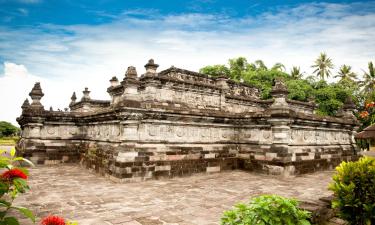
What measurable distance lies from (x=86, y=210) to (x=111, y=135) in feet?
17.0

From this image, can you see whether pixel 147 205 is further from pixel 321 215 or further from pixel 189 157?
pixel 189 157

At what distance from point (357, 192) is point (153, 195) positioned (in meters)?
4.88

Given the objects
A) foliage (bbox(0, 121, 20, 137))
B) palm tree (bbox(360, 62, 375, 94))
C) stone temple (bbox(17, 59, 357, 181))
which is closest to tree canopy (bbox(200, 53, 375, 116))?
palm tree (bbox(360, 62, 375, 94))

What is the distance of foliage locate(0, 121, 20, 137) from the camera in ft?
197

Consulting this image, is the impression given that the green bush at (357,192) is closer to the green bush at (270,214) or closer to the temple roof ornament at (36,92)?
the green bush at (270,214)

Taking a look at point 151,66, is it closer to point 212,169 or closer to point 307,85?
point 212,169

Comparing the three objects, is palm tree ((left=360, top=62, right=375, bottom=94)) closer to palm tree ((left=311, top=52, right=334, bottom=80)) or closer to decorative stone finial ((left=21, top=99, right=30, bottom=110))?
palm tree ((left=311, top=52, right=334, bottom=80))

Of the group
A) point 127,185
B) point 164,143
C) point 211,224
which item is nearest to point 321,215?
point 211,224

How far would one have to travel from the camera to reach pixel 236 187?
849 centimetres

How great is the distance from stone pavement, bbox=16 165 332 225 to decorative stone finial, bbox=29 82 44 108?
4599mm

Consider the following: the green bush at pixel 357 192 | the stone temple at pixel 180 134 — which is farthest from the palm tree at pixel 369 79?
the green bush at pixel 357 192

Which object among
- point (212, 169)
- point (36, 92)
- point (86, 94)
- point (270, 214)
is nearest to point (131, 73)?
point (212, 169)

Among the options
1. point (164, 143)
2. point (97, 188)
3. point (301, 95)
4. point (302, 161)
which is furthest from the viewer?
point (301, 95)

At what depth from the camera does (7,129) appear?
61.0m
